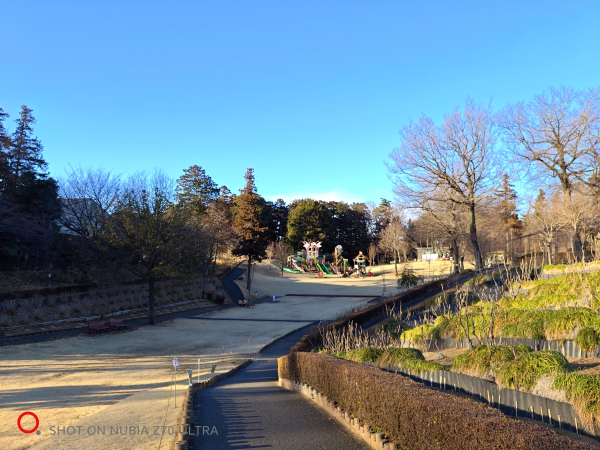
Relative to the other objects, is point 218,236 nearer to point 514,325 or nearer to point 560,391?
point 514,325

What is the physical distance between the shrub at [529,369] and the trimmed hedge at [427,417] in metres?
1.30

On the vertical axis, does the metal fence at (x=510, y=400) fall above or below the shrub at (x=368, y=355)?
above

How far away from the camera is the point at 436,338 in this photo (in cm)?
1171

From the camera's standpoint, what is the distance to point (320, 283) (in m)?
59.3

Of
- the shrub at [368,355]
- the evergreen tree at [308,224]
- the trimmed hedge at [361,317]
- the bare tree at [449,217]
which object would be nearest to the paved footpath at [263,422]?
the shrub at [368,355]

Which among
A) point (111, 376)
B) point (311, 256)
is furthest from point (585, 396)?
point (311, 256)

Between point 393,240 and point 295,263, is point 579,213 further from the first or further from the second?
point 295,263

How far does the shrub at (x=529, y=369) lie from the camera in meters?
5.68

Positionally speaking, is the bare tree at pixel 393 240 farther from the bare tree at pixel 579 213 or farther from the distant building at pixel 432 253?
the bare tree at pixel 579 213

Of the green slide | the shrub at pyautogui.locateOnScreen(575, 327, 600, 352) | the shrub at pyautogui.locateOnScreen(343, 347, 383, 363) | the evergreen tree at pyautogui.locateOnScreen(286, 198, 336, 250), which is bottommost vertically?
the shrub at pyautogui.locateOnScreen(343, 347, 383, 363)

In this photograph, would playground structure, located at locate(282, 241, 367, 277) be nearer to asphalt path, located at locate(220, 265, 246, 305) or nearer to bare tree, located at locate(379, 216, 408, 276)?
bare tree, located at locate(379, 216, 408, 276)

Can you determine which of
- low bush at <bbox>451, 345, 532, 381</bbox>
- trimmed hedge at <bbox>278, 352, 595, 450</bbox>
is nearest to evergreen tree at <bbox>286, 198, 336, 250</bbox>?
trimmed hedge at <bbox>278, 352, 595, 450</bbox>

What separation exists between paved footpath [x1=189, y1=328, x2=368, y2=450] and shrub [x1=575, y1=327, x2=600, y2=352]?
404 centimetres

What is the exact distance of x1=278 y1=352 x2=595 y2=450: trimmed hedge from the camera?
3.70m
